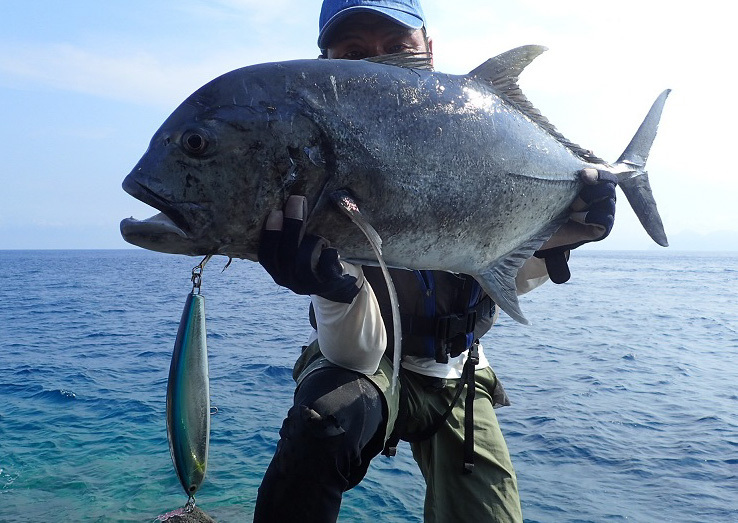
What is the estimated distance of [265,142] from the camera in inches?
85.4

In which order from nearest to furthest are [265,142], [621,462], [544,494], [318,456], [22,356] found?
[265,142] → [318,456] → [544,494] → [621,462] → [22,356]

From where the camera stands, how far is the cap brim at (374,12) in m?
3.37

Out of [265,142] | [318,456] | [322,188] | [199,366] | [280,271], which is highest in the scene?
[265,142]

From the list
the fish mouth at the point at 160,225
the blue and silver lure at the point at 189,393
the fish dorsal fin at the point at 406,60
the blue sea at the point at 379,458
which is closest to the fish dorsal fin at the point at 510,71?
the fish dorsal fin at the point at 406,60

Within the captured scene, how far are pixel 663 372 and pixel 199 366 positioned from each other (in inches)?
610

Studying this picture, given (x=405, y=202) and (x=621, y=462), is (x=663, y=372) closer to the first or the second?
(x=621, y=462)

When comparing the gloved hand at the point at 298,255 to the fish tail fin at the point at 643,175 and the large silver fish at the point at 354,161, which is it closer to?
the large silver fish at the point at 354,161

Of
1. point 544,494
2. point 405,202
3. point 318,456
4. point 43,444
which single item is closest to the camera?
point 405,202

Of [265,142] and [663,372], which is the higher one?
[265,142]

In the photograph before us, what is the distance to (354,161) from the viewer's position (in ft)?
7.46

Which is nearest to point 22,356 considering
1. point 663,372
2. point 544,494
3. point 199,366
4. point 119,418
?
point 119,418

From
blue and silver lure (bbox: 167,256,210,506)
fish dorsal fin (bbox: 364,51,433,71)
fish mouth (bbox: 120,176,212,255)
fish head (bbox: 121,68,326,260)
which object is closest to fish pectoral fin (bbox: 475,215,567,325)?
fish dorsal fin (bbox: 364,51,433,71)

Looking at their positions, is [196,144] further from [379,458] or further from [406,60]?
[379,458]

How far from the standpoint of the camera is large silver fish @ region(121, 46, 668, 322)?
2139 mm
